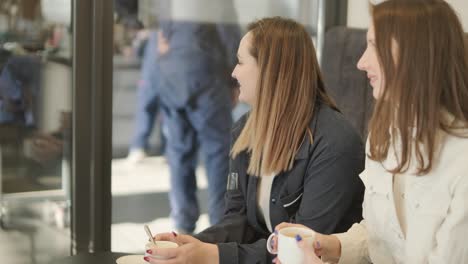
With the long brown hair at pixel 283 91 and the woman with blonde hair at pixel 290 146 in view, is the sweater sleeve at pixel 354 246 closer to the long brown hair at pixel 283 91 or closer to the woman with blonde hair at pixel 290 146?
the woman with blonde hair at pixel 290 146

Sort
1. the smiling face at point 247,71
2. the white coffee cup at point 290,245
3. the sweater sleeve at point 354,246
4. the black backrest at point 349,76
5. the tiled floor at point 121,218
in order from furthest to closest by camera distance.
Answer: the tiled floor at point 121,218 < the black backrest at point 349,76 < the smiling face at point 247,71 < the sweater sleeve at point 354,246 < the white coffee cup at point 290,245

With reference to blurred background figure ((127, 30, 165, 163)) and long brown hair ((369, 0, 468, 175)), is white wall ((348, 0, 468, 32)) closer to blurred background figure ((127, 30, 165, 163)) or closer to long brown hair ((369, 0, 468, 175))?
blurred background figure ((127, 30, 165, 163))

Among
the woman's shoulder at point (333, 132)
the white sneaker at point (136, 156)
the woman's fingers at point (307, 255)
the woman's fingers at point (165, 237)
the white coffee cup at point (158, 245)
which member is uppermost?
the woman's shoulder at point (333, 132)

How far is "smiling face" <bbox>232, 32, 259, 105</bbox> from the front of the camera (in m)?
1.94

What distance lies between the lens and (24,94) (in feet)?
9.05

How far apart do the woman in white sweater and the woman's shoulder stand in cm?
29

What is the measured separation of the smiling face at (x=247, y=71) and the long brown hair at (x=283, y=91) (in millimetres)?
24

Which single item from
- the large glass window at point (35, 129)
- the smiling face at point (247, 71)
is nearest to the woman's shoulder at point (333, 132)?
the smiling face at point (247, 71)

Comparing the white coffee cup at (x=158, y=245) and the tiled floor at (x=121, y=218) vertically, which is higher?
the white coffee cup at (x=158, y=245)

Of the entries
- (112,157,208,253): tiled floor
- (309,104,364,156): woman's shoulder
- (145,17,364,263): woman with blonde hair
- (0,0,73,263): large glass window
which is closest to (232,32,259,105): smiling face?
(145,17,364,263): woman with blonde hair

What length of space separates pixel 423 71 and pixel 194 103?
1869mm

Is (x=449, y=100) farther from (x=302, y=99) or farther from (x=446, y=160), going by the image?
(x=302, y=99)

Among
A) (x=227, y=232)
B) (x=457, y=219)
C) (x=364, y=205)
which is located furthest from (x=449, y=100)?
(x=227, y=232)

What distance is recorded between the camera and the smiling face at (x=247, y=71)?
1.94 meters
